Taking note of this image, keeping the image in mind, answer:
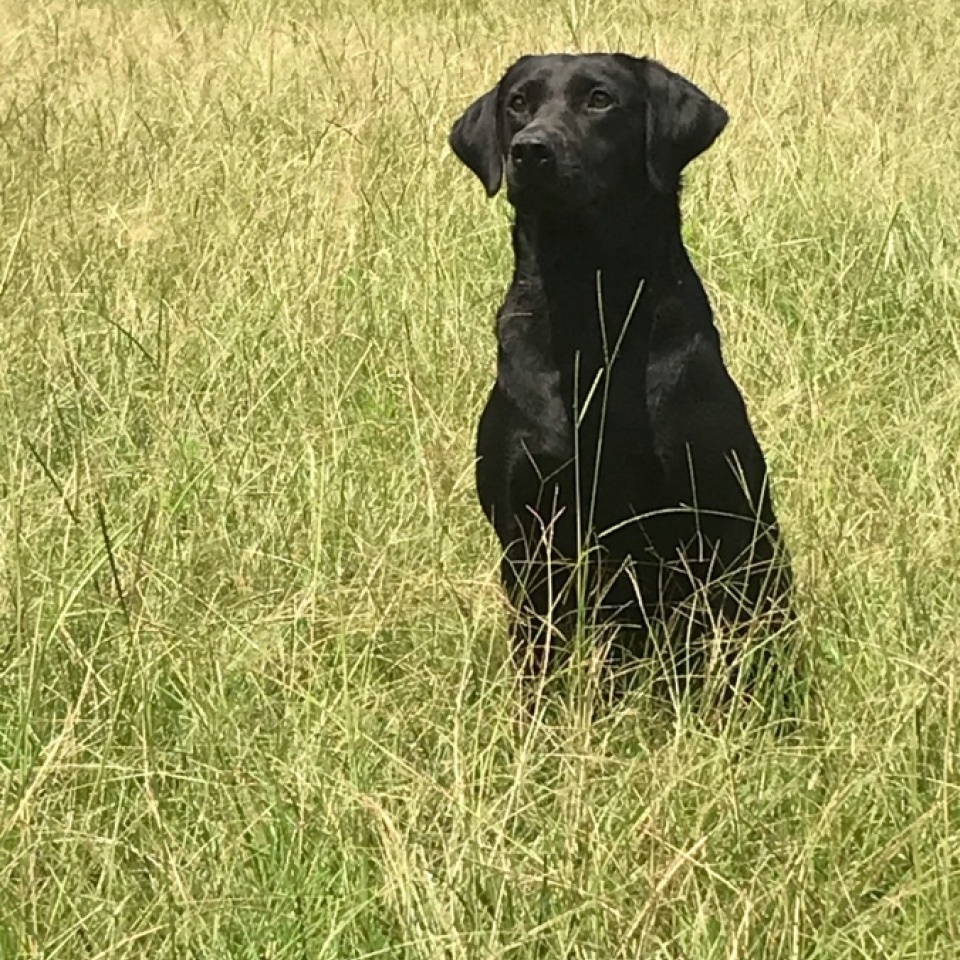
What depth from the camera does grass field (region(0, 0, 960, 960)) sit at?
61.3 inches

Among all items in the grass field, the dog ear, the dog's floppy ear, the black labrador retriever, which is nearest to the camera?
the grass field

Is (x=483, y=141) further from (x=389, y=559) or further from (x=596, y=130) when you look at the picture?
(x=389, y=559)

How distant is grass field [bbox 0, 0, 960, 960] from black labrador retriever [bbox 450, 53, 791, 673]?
5.0 inches

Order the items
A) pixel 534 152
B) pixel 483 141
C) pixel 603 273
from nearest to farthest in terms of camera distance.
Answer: pixel 534 152 < pixel 603 273 < pixel 483 141

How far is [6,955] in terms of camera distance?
1.52 metres

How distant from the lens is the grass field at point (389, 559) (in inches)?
61.3

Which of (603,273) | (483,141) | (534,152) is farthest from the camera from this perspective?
(483,141)

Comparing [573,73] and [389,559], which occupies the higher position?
[573,73]

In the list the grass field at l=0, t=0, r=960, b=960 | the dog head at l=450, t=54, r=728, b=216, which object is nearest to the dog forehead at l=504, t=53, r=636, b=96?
the dog head at l=450, t=54, r=728, b=216

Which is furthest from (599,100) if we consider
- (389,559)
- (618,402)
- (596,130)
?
(389,559)

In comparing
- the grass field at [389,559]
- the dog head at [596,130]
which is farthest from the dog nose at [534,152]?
the grass field at [389,559]

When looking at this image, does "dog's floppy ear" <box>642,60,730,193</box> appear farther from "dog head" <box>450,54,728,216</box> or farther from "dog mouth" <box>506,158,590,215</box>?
"dog mouth" <box>506,158,590,215</box>

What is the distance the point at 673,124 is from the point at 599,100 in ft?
0.38

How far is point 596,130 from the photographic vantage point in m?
2.32
